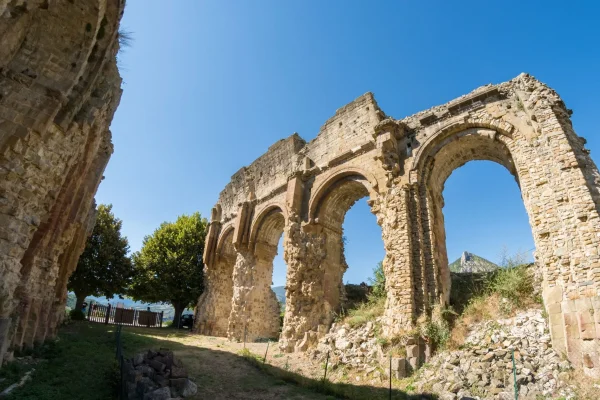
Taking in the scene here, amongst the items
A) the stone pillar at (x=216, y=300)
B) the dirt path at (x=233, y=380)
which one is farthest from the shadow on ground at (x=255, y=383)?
the stone pillar at (x=216, y=300)

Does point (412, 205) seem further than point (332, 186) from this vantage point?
No

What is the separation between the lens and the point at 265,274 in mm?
16094

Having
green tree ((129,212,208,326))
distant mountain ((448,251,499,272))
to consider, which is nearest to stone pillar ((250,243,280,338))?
green tree ((129,212,208,326))

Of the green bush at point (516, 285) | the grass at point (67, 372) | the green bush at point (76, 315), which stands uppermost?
the green bush at point (516, 285)

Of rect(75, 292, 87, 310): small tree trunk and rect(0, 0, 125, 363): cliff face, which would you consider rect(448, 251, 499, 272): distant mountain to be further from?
rect(75, 292, 87, 310): small tree trunk

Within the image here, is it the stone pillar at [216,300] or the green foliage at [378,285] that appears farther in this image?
the stone pillar at [216,300]

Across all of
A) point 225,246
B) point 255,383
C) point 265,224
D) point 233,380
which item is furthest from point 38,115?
point 225,246

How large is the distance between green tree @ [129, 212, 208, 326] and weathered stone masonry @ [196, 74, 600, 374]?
4.60 m

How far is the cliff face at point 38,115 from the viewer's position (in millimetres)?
4930

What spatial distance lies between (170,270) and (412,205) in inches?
Answer: 623

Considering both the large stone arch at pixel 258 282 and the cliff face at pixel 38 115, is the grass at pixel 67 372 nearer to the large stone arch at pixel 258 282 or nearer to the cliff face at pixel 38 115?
the cliff face at pixel 38 115

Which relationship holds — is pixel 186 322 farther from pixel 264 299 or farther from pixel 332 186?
pixel 332 186

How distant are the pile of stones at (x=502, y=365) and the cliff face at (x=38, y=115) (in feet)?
24.7

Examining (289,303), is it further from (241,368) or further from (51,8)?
(51,8)
